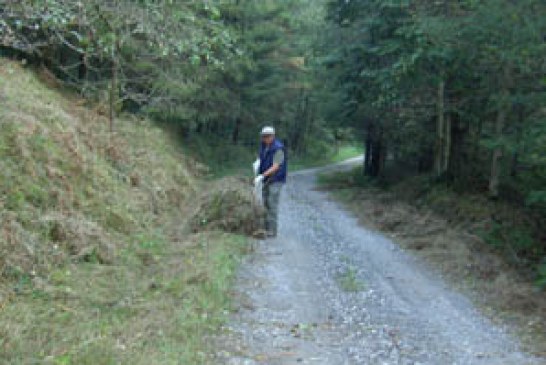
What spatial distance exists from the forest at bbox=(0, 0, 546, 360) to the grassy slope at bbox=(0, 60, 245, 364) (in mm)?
1481

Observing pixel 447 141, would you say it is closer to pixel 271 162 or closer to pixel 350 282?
pixel 271 162

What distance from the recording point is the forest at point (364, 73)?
579 centimetres

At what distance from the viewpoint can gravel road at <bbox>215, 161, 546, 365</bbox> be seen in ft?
18.9

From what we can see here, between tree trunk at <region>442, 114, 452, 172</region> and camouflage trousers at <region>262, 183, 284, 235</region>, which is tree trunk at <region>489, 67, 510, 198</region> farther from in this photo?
camouflage trousers at <region>262, 183, 284, 235</region>

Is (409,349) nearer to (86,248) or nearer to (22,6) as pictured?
(86,248)

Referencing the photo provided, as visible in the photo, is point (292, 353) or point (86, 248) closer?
point (292, 353)

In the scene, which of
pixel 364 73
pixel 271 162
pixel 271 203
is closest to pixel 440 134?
pixel 364 73

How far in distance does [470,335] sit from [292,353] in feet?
7.22

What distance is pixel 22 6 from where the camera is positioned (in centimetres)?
470

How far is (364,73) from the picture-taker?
17.4 m

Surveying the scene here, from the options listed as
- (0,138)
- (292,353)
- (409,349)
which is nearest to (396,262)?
(409,349)

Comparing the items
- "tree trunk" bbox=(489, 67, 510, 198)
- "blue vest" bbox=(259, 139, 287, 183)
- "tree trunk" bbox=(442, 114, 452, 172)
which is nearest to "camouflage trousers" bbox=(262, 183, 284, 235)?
"blue vest" bbox=(259, 139, 287, 183)

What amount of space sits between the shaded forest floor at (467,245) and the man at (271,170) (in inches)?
114

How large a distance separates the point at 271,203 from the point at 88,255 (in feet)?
13.8
